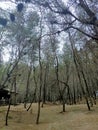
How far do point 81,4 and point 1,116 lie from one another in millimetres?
18633

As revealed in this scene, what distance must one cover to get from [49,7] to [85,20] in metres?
1.41

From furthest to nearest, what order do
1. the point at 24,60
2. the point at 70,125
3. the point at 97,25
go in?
the point at 24,60
the point at 70,125
the point at 97,25

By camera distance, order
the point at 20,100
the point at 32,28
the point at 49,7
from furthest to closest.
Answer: the point at 20,100
the point at 32,28
the point at 49,7

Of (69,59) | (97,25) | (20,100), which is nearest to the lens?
(97,25)

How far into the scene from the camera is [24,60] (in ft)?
120

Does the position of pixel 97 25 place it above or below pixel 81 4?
below

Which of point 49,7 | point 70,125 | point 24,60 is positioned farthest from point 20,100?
point 49,7

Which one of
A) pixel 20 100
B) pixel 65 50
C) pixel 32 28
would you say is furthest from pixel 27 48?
pixel 20 100

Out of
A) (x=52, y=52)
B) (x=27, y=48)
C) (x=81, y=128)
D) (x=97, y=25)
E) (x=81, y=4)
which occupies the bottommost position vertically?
(x=81, y=128)

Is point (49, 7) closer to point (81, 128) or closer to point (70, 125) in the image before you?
point (81, 128)

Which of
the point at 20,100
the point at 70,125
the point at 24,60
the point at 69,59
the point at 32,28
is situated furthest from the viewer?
the point at 20,100

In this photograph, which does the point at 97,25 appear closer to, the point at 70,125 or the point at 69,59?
the point at 70,125

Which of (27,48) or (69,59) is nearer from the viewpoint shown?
(27,48)

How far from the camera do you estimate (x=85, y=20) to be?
9.62 m
